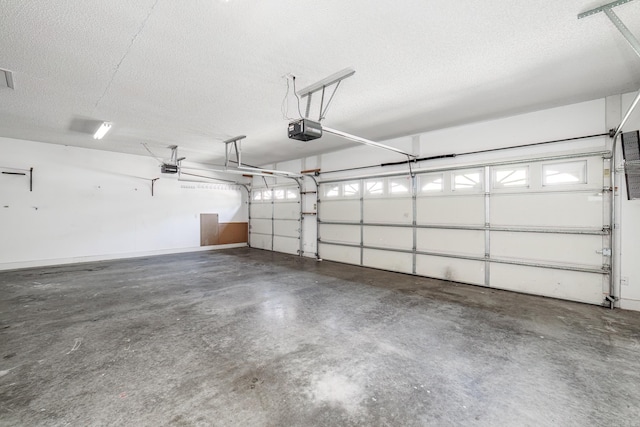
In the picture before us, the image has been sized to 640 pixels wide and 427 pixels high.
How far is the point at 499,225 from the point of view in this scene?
14.8 ft

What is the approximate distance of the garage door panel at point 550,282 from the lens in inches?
148

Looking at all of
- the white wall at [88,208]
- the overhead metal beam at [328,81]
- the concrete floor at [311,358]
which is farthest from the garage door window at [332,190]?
the white wall at [88,208]

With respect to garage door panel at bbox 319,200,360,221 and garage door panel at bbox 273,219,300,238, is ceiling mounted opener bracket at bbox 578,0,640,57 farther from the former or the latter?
garage door panel at bbox 273,219,300,238

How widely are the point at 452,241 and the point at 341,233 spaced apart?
8.99ft

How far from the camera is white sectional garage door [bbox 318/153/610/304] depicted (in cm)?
379

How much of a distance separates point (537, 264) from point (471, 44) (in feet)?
11.7

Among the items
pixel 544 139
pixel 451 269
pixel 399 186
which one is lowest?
pixel 451 269

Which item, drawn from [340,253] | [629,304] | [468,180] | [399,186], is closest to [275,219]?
[340,253]

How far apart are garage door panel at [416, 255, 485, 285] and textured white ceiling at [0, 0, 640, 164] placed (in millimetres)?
2611

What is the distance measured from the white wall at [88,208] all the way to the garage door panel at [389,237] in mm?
5757

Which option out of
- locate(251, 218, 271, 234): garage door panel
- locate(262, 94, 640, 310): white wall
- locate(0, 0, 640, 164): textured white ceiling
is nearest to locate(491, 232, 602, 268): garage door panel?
locate(262, 94, 640, 310): white wall

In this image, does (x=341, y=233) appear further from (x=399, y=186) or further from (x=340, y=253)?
(x=399, y=186)

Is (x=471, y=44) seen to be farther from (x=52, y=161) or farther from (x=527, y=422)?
(x=52, y=161)

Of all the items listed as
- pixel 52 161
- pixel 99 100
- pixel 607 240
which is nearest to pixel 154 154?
pixel 52 161
